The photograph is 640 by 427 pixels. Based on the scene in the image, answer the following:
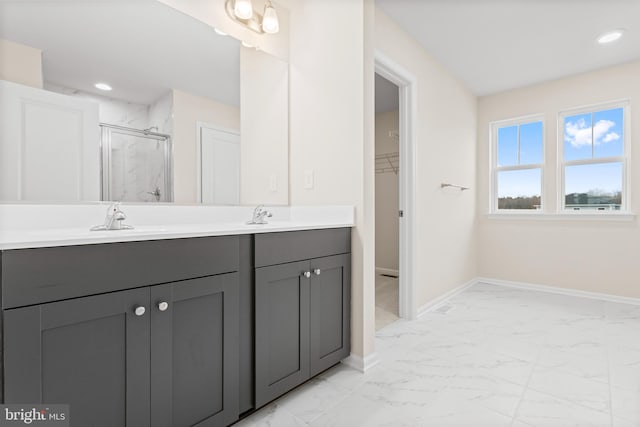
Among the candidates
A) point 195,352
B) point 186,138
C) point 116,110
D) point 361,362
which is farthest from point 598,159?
point 116,110

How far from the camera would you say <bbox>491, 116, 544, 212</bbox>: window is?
367 cm

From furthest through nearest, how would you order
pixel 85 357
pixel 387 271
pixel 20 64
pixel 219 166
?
pixel 387 271
pixel 219 166
pixel 20 64
pixel 85 357

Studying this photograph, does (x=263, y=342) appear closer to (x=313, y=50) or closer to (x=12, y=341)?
(x=12, y=341)

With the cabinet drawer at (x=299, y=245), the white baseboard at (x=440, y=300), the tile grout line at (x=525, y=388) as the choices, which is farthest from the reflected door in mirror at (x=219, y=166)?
the white baseboard at (x=440, y=300)

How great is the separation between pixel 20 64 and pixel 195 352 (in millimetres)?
1276

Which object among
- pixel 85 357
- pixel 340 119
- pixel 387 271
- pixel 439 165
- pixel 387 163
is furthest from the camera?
pixel 387 163

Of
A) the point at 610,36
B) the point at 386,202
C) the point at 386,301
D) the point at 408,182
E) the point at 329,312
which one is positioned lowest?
the point at 386,301

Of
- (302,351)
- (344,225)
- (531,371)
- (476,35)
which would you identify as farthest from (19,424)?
(476,35)

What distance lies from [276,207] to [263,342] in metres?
0.94

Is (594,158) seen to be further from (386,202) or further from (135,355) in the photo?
(135,355)

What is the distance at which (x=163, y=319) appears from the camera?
1045 mm

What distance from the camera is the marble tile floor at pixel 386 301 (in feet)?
8.82

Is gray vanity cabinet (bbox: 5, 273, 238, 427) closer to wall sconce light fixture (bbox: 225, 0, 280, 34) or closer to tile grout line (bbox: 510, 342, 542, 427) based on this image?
tile grout line (bbox: 510, 342, 542, 427)

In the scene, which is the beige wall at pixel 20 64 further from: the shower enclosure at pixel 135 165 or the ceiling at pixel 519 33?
the ceiling at pixel 519 33
